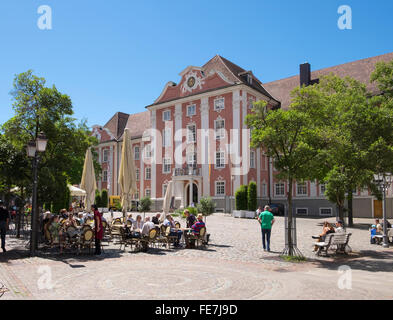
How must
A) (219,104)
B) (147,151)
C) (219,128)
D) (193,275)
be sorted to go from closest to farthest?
1. (193,275)
2. (219,128)
3. (219,104)
4. (147,151)

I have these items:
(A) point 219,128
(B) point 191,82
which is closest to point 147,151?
(B) point 191,82

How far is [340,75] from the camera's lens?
41.2 m

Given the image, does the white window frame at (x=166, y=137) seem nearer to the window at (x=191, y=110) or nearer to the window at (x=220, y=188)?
the window at (x=191, y=110)

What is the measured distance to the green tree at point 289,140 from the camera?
12.3m

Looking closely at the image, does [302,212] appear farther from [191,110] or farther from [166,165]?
[191,110]

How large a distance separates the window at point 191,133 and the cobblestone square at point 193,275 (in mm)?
27198

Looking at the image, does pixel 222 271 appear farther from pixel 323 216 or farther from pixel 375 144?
pixel 323 216

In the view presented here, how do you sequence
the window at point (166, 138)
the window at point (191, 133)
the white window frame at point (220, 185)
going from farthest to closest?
1. the window at point (166, 138)
2. the window at point (191, 133)
3. the white window frame at point (220, 185)

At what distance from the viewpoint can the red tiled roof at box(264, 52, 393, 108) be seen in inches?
1528

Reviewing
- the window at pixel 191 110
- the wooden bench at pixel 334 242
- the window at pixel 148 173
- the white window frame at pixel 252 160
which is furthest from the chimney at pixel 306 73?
the wooden bench at pixel 334 242

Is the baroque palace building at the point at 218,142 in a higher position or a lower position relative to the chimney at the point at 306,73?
lower

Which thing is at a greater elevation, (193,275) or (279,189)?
(279,189)

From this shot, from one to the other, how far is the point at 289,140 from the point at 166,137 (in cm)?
3137

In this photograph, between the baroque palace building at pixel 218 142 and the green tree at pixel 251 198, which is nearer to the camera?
the green tree at pixel 251 198
